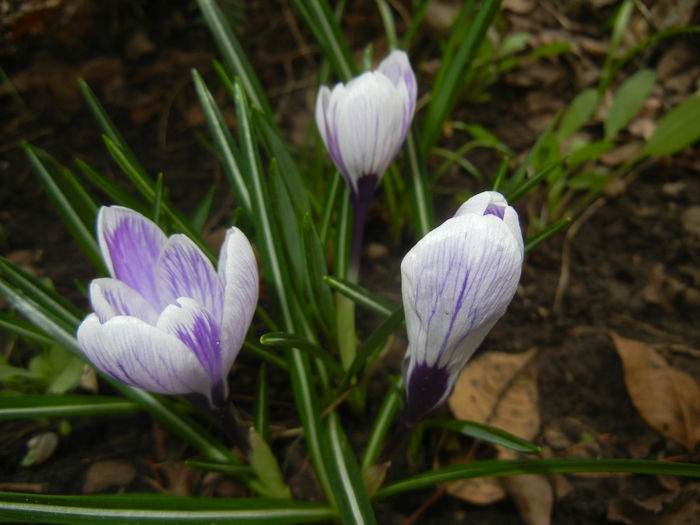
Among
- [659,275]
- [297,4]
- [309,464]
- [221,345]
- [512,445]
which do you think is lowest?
[659,275]

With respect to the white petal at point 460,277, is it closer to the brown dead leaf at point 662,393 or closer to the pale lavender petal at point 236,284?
the pale lavender petal at point 236,284

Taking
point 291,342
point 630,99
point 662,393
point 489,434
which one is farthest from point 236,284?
point 630,99

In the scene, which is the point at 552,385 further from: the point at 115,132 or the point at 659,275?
the point at 115,132

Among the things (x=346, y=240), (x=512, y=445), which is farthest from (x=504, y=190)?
(x=512, y=445)

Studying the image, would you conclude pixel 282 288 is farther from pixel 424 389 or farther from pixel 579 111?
pixel 579 111

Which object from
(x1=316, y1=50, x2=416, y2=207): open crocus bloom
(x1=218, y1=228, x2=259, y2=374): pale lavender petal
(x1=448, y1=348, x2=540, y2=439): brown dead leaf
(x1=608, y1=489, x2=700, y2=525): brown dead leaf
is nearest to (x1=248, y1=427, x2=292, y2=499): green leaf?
(x1=218, y1=228, x2=259, y2=374): pale lavender petal

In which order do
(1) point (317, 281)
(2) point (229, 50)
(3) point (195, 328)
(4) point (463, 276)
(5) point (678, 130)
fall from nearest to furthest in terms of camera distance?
(4) point (463, 276) → (3) point (195, 328) → (1) point (317, 281) → (2) point (229, 50) → (5) point (678, 130)

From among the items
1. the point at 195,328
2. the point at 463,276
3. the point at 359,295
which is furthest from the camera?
the point at 359,295

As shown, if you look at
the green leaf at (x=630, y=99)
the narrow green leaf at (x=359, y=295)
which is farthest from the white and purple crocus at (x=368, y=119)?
the green leaf at (x=630, y=99)
